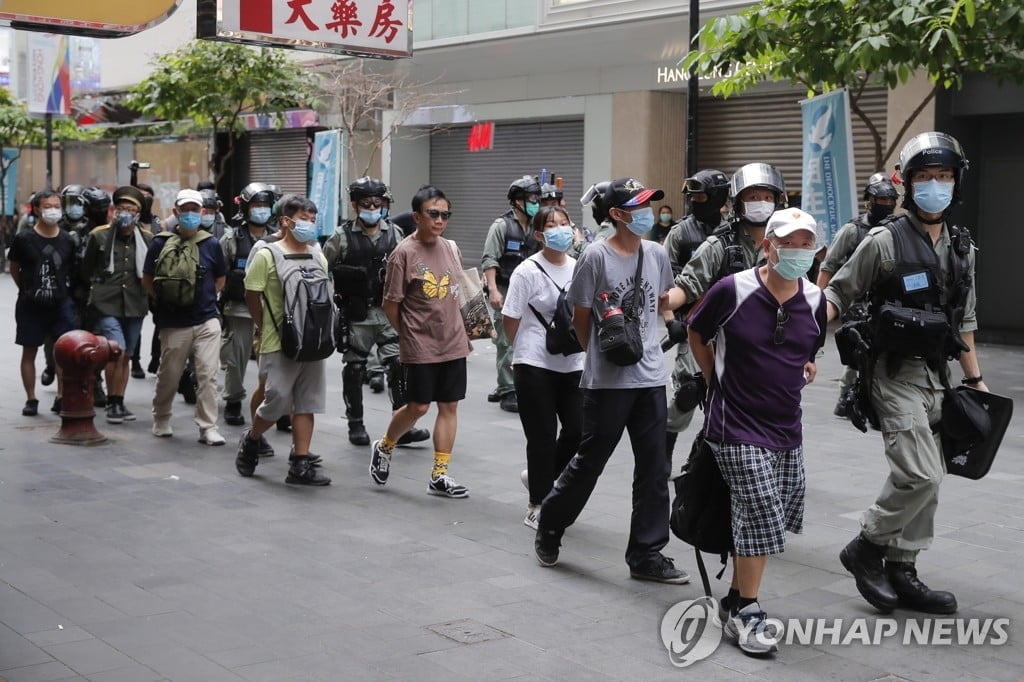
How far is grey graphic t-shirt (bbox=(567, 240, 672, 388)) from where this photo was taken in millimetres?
5738

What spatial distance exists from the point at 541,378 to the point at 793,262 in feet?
6.81

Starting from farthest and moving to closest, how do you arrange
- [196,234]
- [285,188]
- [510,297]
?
[285,188] < [196,234] < [510,297]

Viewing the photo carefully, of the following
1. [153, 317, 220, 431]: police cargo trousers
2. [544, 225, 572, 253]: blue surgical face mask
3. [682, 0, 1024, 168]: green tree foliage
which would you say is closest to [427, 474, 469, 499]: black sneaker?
[544, 225, 572, 253]: blue surgical face mask

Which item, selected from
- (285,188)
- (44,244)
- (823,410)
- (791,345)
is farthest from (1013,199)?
(285,188)

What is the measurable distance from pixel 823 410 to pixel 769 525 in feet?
21.5

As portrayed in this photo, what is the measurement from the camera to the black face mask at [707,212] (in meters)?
7.27

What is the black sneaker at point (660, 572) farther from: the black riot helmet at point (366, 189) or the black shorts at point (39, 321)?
the black shorts at point (39, 321)

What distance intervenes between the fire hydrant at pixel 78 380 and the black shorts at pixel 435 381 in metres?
2.77

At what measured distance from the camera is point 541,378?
21.9 feet

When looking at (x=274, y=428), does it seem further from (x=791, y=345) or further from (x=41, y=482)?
(x=791, y=345)

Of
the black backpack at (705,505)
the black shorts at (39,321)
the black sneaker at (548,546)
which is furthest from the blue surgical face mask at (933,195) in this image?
the black shorts at (39,321)

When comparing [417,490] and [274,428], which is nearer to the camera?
[417,490]

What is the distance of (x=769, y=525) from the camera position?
4855mm

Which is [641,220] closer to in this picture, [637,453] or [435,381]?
[637,453]
